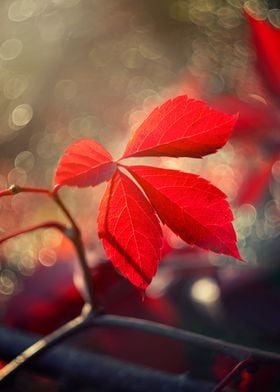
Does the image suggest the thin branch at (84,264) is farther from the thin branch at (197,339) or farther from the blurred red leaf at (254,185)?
the blurred red leaf at (254,185)

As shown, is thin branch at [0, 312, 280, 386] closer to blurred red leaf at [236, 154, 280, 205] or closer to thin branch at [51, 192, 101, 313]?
thin branch at [51, 192, 101, 313]

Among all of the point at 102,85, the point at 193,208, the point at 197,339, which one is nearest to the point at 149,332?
the point at 197,339

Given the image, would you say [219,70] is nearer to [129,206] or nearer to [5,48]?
[5,48]

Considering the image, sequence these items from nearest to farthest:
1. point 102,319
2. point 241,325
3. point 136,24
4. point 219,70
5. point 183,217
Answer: point 183,217 < point 102,319 < point 241,325 < point 219,70 < point 136,24

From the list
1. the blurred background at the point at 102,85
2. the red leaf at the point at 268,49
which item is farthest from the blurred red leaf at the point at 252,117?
the blurred background at the point at 102,85

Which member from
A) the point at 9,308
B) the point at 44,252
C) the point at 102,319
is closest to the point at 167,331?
the point at 102,319
